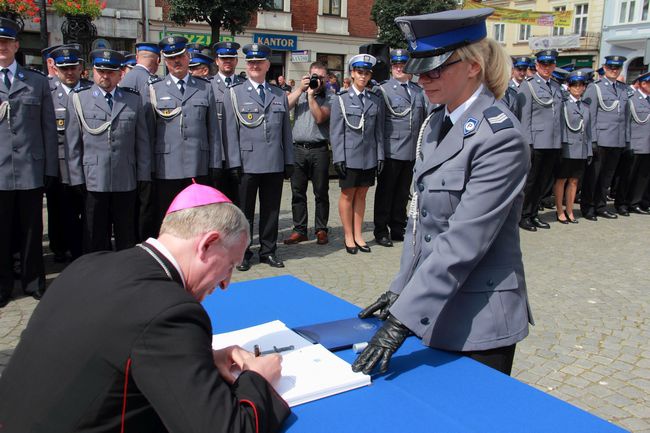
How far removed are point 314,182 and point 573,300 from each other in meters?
3.27

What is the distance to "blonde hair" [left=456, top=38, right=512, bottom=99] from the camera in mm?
1936

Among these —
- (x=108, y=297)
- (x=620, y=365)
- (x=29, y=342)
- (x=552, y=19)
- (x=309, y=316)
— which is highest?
(x=552, y=19)

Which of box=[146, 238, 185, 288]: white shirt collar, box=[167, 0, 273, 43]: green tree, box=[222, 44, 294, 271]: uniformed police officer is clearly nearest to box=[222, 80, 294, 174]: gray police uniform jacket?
box=[222, 44, 294, 271]: uniformed police officer

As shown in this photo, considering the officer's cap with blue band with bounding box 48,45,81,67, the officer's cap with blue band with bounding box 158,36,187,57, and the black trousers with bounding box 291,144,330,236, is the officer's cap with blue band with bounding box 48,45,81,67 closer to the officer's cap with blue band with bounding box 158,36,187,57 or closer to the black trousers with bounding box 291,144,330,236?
the officer's cap with blue band with bounding box 158,36,187,57

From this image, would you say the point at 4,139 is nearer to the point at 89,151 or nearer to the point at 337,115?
the point at 89,151

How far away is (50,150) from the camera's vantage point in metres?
5.05

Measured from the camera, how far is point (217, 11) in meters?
17.1

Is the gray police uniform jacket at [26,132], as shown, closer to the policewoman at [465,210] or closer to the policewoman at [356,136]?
the policewoman at [356,136]

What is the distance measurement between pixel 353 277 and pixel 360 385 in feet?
13.2

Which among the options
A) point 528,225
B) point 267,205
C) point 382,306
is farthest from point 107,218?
point 528,225

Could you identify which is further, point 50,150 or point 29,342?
point 50,150

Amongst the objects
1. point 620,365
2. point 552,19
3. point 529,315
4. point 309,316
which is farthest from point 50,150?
point 552,19

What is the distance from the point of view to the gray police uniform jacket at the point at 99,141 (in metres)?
5.20

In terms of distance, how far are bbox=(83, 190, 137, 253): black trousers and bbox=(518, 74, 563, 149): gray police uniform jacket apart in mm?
5445
